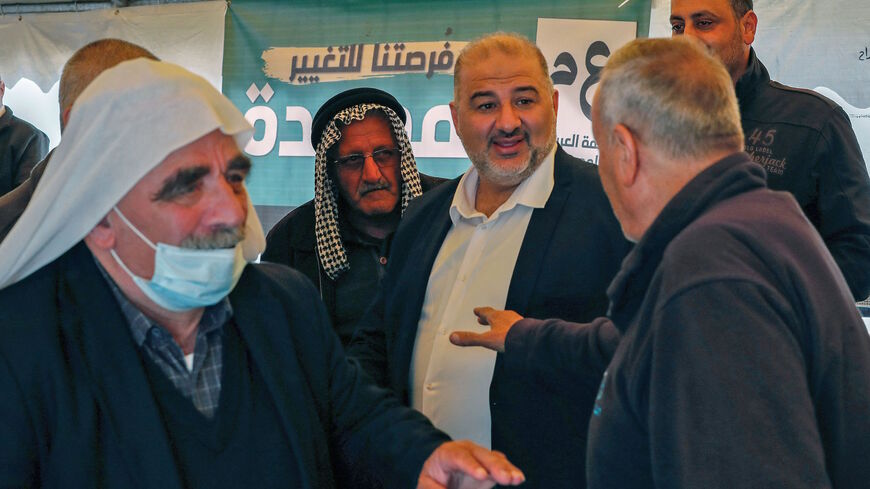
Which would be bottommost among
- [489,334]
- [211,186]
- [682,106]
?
[489,334]

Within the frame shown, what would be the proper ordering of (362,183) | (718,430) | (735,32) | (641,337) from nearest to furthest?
(718,430) → (641,337) → (735,32) → (362,183)

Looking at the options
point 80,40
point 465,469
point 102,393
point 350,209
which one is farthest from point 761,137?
point 80,40

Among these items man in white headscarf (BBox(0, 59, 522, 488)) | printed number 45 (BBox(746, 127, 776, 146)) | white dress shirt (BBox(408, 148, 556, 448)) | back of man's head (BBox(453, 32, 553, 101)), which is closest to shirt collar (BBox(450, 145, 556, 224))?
white dress shirt (BBox(408, 148, 556, 448))

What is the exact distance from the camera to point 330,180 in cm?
346

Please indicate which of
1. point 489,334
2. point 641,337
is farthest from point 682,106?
point 489,334

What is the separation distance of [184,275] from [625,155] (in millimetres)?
970

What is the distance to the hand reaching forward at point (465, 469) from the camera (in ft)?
5.81

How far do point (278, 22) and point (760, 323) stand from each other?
5687 mm

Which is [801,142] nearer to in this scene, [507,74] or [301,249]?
[507,74]

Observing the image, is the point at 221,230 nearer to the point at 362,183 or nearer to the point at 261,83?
the point at 362,183

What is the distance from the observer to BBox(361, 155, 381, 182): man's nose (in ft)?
10.9

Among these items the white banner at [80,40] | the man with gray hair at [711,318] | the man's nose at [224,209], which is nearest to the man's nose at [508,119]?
the man with gray hair at [711,318]

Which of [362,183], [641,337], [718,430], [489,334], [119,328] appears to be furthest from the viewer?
[362,183]

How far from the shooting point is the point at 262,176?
6391 mm
